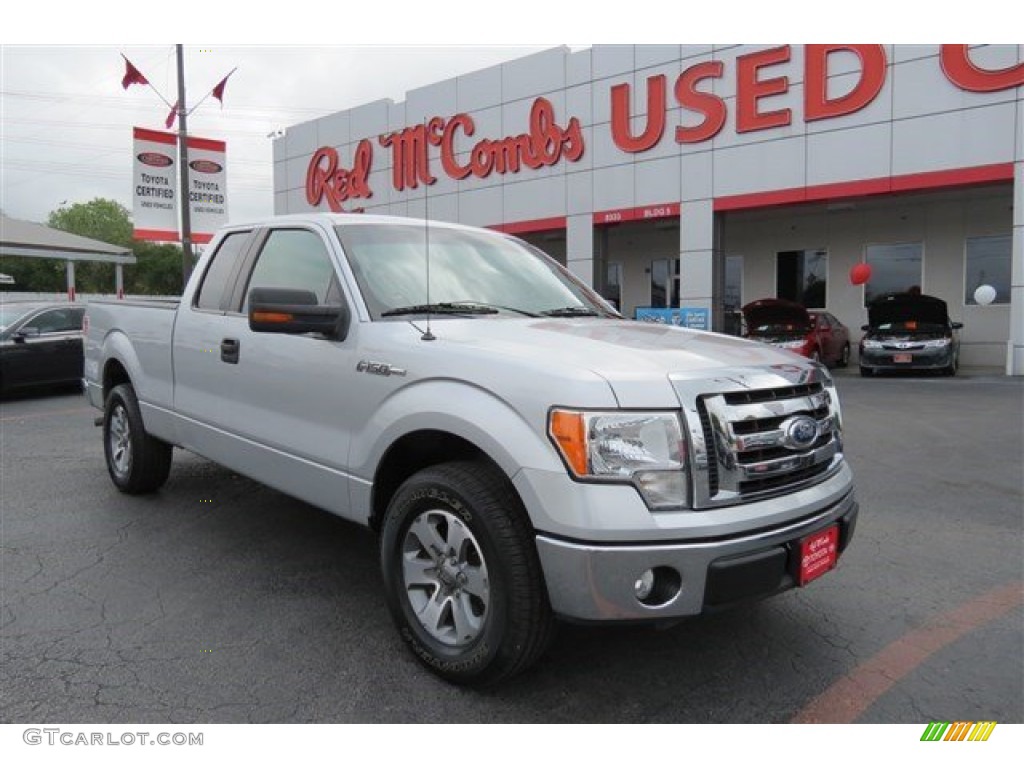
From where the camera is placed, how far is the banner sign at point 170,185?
19.2 metres

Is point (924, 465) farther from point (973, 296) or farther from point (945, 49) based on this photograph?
point (973, 296)

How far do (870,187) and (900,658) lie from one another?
15028 mm

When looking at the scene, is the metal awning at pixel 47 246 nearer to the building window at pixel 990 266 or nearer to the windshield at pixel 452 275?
the building window at pixel 990 266

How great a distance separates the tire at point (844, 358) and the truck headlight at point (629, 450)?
17.2 metres

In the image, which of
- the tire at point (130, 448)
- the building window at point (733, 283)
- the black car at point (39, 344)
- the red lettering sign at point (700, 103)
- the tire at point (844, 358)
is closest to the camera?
the tire at point (130, 448)

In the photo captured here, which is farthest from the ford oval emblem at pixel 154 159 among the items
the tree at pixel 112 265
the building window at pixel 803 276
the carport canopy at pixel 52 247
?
the tree at pixel 112 265

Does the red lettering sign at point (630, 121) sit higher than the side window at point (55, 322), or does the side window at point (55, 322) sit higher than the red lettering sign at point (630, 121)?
the red lettering sign at point (630, 121)

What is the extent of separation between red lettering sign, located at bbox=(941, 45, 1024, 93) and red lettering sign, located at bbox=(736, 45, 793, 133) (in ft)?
9.94

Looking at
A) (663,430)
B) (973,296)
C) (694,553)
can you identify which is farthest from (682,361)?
(973,296)

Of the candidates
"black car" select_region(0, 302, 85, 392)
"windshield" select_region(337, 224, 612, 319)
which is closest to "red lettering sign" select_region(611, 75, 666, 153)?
"black car" select_region(0, 302, 85, 392)

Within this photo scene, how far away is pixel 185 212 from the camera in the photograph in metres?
20.5

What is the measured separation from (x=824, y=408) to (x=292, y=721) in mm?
2344

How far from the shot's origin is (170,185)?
19.9 m

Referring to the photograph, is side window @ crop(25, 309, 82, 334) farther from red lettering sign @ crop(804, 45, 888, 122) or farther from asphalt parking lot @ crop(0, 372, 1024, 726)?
red lettering sign @ crop(804, 45, 888, 122)
